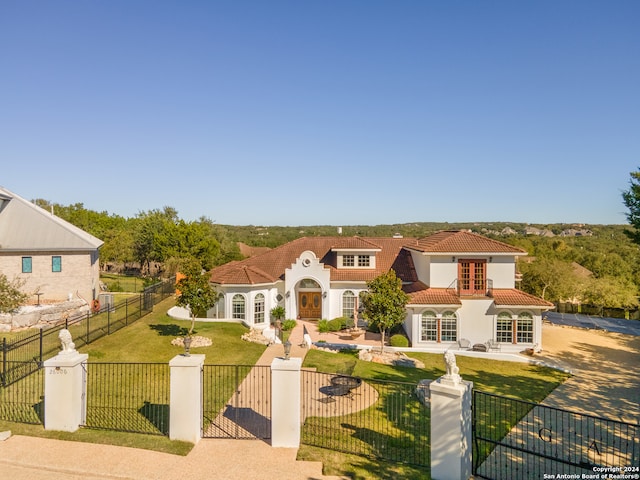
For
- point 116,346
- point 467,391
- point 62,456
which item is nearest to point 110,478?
point 62,456

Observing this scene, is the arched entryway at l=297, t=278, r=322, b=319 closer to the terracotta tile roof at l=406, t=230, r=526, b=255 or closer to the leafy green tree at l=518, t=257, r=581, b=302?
the terracotta tile roof at l=406, t=230, r=526, b=255

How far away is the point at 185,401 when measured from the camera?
408 inches

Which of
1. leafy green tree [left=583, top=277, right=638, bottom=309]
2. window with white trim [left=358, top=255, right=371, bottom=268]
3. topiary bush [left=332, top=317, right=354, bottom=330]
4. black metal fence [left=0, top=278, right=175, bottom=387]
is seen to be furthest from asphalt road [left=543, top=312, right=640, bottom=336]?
black metal fence [left=0, top=278, right=175, bottom=387]

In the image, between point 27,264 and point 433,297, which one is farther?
point 27,264

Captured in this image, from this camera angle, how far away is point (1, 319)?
74.4ft

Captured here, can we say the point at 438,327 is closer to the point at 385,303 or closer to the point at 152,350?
the point at 385,303

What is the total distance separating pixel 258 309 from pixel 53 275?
13.7 meters

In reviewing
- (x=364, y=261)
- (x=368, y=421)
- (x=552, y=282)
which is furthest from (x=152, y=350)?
(x=552, y=282)

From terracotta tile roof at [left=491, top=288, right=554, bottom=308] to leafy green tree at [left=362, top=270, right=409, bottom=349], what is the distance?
6769 millimetres

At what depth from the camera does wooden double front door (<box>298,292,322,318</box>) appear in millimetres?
31078

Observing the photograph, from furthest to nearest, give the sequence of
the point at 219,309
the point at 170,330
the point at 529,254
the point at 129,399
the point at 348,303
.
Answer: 1. the point at 529,254
2. the point at 348,303
3. the point at 219,309
4. the point at 170,330
5. the point at 129,399

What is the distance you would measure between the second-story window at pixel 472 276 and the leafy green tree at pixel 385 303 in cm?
591

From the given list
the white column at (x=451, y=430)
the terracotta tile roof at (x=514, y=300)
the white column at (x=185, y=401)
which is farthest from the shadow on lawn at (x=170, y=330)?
the terracotta tile roof at (x=514, y=300)

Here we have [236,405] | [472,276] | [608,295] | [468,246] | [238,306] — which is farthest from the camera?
[608,295]
